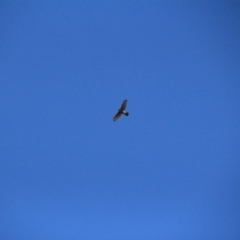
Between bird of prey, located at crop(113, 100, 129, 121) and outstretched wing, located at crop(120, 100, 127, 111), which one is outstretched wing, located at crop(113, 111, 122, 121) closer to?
bird of prey, located at crop(113, 100, 129, 121)

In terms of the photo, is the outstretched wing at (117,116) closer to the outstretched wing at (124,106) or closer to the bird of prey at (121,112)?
the bird of prey at (121,112)

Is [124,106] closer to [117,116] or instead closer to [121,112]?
[121,112]

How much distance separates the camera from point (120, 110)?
2564 cm

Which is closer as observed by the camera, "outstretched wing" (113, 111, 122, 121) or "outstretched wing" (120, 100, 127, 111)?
"outstretched wing" (120, 100, 127, 111)

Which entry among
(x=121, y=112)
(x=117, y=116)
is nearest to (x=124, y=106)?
(x=121, y=112)

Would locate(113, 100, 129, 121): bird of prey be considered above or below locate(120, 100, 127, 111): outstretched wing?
below

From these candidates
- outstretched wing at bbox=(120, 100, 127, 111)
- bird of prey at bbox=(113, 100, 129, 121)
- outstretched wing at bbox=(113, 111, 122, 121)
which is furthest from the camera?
outstretched wing at bbox=(113, 111, 122, 121)

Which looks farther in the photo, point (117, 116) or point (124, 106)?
point (117, 116)

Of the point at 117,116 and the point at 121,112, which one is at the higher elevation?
the point at 121,112

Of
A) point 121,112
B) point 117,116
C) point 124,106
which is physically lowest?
point 117,116

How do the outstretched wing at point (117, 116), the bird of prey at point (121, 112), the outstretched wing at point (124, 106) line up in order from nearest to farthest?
the outstretched wing at point (124, 106) < the bird of prey at point (121, 112) < the outstretched wing at point (117, 116)

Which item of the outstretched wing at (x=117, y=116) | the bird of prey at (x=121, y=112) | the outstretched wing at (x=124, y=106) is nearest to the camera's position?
the outstretched wing at (x=124, y=106)

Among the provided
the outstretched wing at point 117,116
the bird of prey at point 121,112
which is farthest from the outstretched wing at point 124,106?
the outstretched wing at point 117,116

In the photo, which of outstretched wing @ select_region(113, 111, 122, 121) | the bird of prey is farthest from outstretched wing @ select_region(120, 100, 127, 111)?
outstretched wing @ select_region(113, 111, 122, 121)
